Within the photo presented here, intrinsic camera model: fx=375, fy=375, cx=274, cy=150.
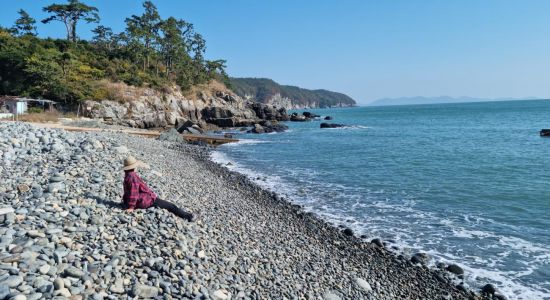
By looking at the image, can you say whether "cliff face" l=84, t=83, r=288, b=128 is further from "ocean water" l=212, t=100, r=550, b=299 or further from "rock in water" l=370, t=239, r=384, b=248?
"rock in water" l=370, t=239, r=384, b=248

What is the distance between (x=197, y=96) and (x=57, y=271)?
218 ft

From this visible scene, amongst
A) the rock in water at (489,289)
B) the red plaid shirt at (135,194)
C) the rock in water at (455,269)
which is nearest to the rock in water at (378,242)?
the rock in water at (455,269)

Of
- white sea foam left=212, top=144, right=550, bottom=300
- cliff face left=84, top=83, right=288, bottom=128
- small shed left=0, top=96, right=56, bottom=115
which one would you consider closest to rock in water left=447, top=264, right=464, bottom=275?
white sea foam left=212, top=144, right=550, bottom=300

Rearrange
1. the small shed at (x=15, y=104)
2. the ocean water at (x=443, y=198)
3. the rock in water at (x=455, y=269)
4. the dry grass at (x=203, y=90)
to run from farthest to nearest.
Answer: the dry grass at (x=203, y=90) → the small shed at (x=15, y=104) → the ocean water at (x=443, y=198) → the rock in water at (x=455, y=269)

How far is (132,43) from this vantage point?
6912 cm

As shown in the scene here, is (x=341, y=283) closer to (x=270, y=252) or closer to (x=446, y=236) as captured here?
(x=270, y=252)

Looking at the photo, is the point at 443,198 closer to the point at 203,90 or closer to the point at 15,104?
the point at 15,104

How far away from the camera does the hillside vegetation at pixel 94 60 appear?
45969mm

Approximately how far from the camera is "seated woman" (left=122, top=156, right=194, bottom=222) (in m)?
9.30

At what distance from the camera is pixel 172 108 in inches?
2351

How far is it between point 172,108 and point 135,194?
52562 mm

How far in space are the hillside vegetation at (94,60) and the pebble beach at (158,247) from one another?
35805 mm

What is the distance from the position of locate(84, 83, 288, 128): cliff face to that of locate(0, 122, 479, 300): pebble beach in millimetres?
35565

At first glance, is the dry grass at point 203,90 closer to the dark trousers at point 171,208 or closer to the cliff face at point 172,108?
the cliff face at point 172,108
